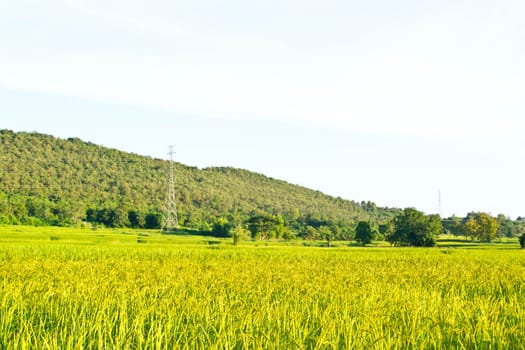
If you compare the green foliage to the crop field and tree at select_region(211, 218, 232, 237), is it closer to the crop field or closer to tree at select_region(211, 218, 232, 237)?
tree at select_region(211, 218, 232, 237)

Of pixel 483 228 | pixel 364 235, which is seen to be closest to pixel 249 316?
pixel 364 235

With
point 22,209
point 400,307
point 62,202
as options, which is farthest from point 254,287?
point 62,202

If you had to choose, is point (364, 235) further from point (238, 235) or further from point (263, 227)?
point (238, 235)

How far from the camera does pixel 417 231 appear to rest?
302 ft

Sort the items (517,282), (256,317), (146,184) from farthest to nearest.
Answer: (146,184), (517,282), (256,317)

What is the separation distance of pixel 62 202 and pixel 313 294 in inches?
5278

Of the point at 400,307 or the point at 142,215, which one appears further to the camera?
the point at 142,215

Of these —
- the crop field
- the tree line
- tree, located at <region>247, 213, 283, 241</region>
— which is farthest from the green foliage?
the crop field

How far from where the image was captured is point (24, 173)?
539 ft

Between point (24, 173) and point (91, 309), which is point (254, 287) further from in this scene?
point (24, 173)

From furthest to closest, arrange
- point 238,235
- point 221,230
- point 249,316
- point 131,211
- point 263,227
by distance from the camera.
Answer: point 131,211, point 263,227, point 221,230, point 238,235, point 249,316

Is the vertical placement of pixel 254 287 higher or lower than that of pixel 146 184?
lower

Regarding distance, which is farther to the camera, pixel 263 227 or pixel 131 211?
pixel 131 211

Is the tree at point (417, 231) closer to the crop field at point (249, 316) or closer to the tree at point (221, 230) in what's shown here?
the tree at point (221, 230)
